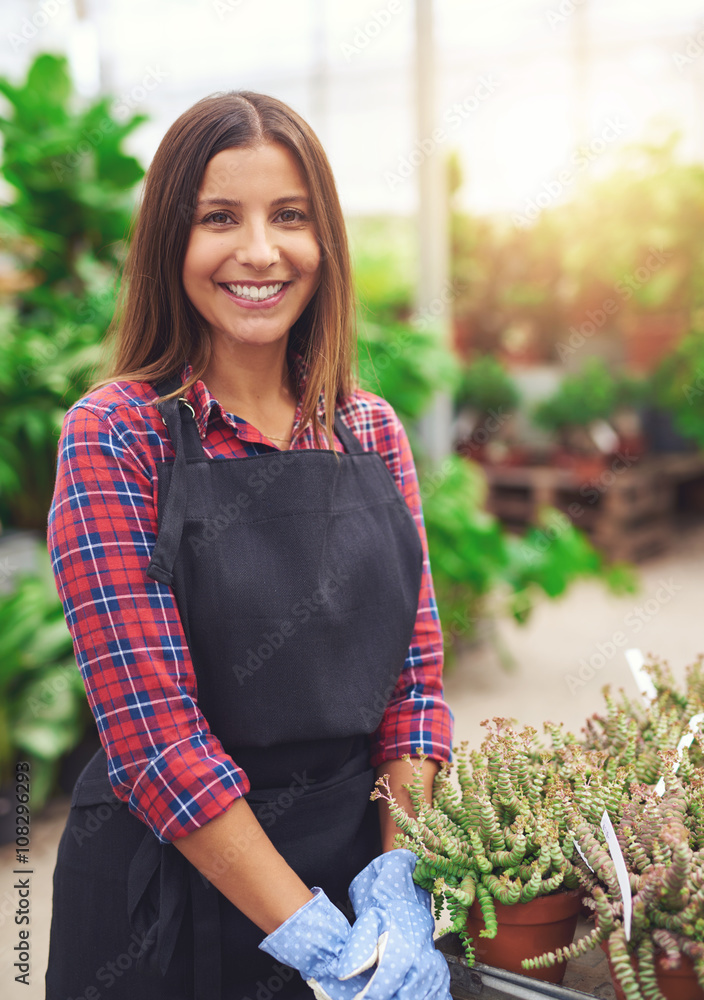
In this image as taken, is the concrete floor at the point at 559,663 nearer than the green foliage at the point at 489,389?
Yes

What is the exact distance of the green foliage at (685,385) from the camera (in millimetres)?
5508

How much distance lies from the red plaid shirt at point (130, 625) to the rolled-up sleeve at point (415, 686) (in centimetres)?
27

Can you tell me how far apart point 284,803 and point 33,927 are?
176 cm

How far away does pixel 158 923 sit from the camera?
3.36 feet

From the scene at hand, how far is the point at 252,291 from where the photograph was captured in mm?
1089

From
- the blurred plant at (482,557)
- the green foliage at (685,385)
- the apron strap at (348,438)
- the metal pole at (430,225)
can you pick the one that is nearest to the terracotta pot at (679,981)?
the apron strap at (348,438)

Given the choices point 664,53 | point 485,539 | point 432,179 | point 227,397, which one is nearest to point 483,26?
point 664,53

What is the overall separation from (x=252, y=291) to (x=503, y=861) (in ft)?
2.23

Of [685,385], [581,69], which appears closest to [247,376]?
[685,385]

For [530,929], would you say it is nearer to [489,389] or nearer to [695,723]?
[695,723]

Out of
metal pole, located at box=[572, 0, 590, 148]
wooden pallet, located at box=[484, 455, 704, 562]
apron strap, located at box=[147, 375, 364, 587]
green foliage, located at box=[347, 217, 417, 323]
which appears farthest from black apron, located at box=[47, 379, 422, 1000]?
metal pole, located at box=[572, 0, 590, 148]

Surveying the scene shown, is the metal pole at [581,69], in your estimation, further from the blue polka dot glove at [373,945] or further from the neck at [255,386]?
the blue polka dot glove at [373,945]

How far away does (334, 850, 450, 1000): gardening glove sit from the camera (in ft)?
2.75

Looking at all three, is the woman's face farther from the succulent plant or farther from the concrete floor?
the concrete floor
